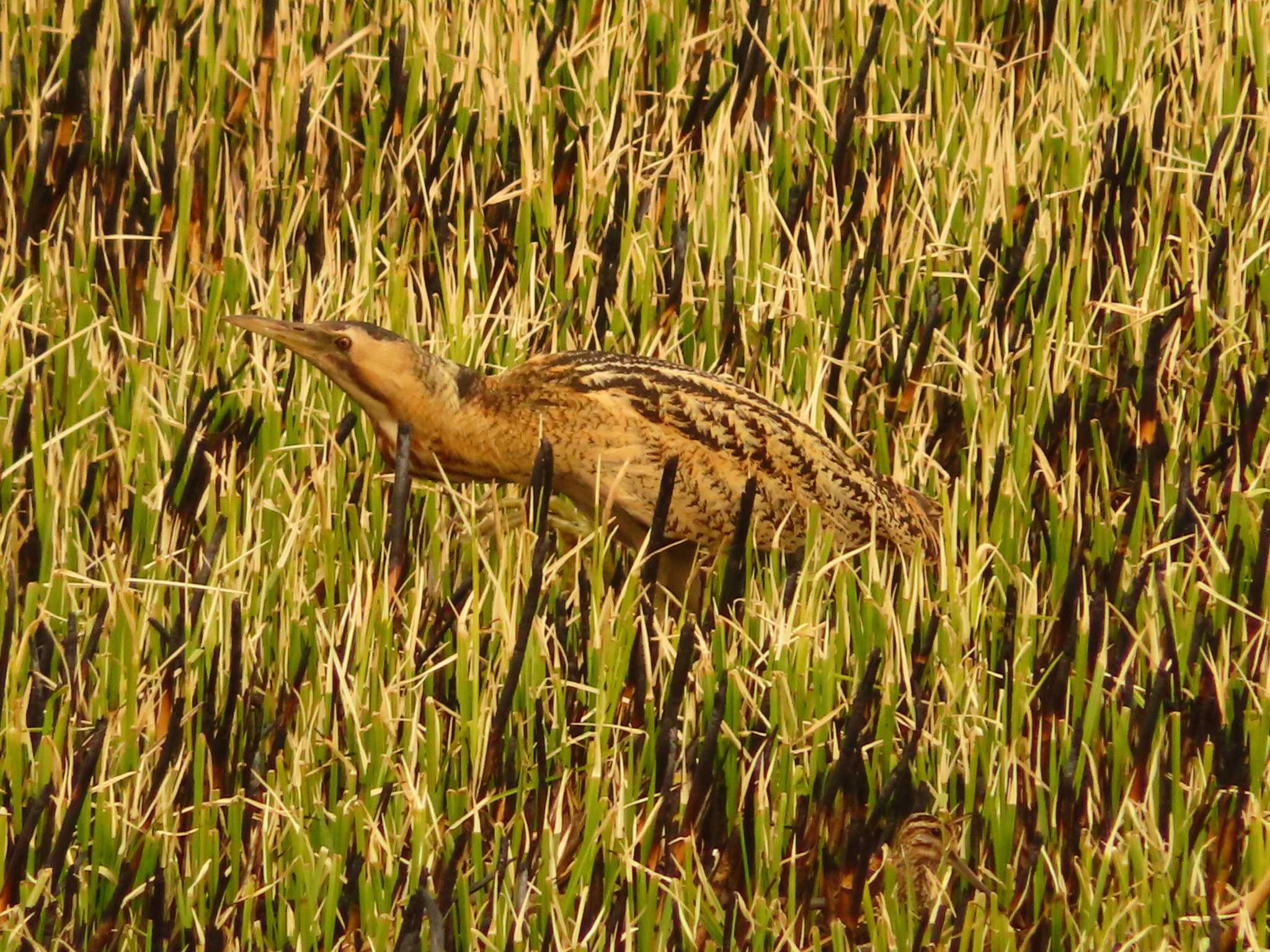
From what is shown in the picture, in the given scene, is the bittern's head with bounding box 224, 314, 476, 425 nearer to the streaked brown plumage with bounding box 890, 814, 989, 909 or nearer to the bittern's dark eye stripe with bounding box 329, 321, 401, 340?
the bittern's dark eye stripe with bounding box 329, 321, 401, 340

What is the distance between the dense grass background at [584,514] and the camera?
9.40ft

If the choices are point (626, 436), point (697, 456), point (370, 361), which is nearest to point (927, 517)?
point (697, 456)

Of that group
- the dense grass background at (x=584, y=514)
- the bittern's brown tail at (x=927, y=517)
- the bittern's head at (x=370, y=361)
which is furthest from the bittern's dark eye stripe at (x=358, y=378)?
the bittern's brown tail at (x=927, y=517)

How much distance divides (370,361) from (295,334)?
132 millimetres

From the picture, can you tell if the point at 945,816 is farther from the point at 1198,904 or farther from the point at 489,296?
the point at 489,296

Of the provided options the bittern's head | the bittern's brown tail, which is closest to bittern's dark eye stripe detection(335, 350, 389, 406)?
the bittern's head

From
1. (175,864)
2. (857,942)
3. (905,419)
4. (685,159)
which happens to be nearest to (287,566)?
(175,864)

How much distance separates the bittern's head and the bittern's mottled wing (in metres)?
0.17

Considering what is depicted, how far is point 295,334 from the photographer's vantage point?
12.2ft

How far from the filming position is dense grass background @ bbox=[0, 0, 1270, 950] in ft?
9.40

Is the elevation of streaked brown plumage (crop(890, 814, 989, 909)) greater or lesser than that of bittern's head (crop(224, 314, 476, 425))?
lesser

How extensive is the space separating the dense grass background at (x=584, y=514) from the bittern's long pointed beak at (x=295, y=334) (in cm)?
16

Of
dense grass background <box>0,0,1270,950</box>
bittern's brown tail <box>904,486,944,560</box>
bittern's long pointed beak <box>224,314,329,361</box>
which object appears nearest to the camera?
dense grass background <box>0,0,1270,950</box>

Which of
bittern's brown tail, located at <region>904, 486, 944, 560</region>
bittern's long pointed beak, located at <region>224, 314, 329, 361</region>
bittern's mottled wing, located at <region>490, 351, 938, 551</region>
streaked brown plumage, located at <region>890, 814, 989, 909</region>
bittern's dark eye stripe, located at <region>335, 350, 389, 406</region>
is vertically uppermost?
bittern's long pointed beak, located at <region>224, 314, 329, 361</region>
